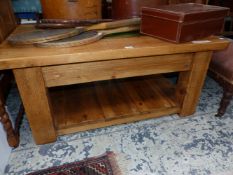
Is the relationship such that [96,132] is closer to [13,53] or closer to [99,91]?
[99,91]

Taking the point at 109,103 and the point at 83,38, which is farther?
the point at 109,103

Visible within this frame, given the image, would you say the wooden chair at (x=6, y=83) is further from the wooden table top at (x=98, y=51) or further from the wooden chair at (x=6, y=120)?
the wooden table top at (x=98, y=51)

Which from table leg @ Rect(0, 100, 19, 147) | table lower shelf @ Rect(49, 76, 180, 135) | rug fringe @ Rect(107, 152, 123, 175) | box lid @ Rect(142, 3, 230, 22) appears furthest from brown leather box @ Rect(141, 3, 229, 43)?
table leg @ Rect(0, 100, 19, 147)

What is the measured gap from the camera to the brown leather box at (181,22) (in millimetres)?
706

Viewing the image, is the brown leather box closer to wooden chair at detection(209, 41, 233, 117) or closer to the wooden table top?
the wooden table top

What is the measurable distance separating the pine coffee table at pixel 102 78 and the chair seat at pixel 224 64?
0.11 m

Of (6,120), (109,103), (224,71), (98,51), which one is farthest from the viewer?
(109,103)

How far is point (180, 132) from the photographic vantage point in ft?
3.13

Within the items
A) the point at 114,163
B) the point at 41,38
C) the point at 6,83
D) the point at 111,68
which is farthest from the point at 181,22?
the point at 6,83

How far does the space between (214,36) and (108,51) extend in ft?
1.67

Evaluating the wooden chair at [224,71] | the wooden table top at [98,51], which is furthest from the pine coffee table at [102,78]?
the wooden chair at [224,71]

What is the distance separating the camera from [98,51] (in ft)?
2.15

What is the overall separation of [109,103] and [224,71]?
0.59m

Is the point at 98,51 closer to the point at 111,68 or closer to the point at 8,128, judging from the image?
the point at 111,68
